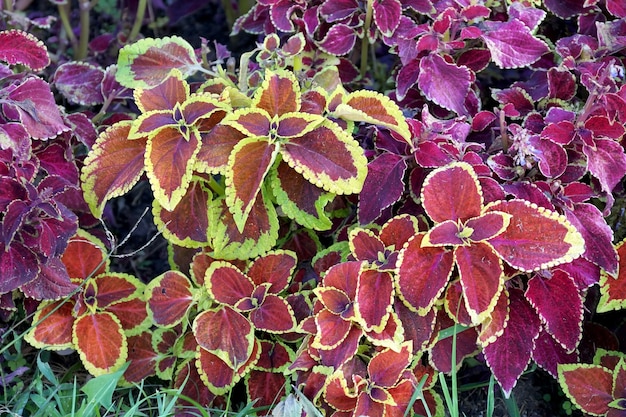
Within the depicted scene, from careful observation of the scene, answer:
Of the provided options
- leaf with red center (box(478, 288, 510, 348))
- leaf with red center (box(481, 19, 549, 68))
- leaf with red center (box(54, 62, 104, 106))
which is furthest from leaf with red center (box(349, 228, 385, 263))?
leaf with red center (box(54, 62, 104, 106))

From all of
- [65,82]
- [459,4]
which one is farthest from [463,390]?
[65,82]

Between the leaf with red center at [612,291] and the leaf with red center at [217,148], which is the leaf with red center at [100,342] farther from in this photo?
the leaf with red center at [612,291]

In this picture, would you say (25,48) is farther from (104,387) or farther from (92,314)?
(104,387)

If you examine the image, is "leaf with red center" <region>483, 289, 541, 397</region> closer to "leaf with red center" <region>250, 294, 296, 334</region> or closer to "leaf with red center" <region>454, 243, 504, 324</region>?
"leaf with red center" <region>454, 243, 504, 324</region>

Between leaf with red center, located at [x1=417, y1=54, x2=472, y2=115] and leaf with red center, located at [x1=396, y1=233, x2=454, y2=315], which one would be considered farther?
leaf with red center, located at [x1=417, y1=54, x2=472, y2=115]

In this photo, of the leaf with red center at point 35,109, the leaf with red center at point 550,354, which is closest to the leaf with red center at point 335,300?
the leaf with red center at point 550,354

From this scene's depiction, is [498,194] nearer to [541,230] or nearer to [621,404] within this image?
[541,230]

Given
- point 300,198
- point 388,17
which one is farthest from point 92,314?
point 388,17
